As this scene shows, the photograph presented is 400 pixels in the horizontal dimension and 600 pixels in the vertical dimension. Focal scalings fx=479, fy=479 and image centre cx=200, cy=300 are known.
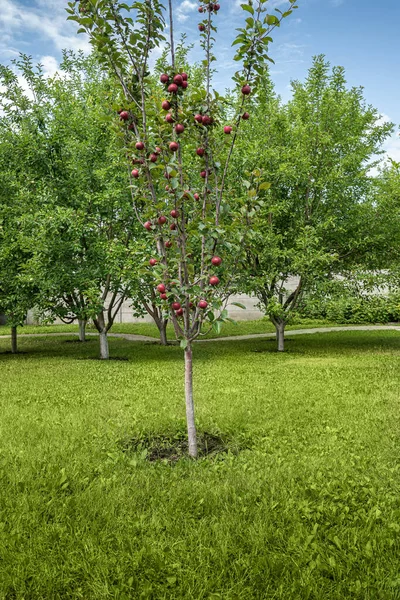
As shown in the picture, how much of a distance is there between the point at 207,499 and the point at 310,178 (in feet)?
38.7

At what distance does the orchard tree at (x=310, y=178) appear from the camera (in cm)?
1338

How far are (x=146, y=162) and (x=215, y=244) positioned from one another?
0.99 metres

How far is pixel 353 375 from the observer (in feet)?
31.9

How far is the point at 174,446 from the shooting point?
5273mm

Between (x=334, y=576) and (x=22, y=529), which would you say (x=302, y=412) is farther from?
(x=22, y=529)

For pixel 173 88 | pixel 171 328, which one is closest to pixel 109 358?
pixel 173 88

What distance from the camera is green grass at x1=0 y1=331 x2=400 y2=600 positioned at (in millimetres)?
2887

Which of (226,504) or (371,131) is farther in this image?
(371,131)

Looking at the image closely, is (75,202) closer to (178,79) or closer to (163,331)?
(163,331)

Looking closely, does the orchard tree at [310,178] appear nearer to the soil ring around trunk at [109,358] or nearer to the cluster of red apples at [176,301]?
the soil ring around trunk at [109,358]

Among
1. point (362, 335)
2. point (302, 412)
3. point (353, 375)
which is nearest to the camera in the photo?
point (302, 412)

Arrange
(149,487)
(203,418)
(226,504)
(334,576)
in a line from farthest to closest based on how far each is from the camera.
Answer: (203,418) → (149,487) → (226,504) → (334,576)

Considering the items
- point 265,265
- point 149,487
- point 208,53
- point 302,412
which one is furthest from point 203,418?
point 265,265

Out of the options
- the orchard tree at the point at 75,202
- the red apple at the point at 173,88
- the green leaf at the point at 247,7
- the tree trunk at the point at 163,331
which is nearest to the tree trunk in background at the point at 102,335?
the orchard tree at the point at 75,202
